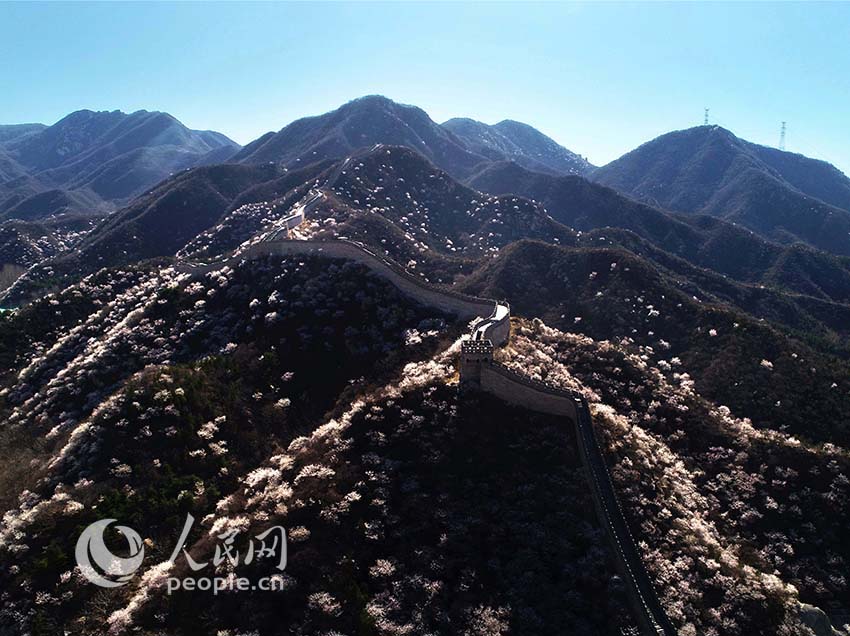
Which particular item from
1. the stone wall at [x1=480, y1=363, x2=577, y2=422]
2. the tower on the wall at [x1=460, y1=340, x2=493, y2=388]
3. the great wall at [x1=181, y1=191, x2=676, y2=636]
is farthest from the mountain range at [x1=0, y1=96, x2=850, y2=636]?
the tower on the wall at [x1=460, y1=340, x2=493, y2=388]

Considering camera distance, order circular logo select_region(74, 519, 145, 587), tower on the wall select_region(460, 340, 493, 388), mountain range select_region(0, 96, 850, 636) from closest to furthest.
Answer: mountain range select_region(0, 96, 850, 636), circular logo select_region(74, 519, 145, 587), tower on the wall select_region(460, 340, 493, 388)

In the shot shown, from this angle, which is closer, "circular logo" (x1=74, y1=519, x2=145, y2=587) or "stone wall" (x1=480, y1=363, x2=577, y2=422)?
"circular logo" (x1=74, y1=519, x2=145, y2=587)

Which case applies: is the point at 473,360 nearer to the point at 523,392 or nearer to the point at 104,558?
the point at 523,392

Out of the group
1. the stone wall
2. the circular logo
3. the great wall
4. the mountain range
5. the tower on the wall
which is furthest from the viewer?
the tower on the wall

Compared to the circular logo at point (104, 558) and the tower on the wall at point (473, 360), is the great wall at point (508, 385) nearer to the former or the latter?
the tower on the wall at point (473, 360)

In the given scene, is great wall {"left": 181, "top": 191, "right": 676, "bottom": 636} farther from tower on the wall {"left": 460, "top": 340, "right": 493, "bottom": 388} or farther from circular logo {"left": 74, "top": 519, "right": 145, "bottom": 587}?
circular logo {"left": 74, "top": 519, "right": 145, "bottom": 587}

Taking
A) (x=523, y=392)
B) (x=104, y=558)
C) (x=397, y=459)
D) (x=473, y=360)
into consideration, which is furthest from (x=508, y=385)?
(x=104, y=558)
